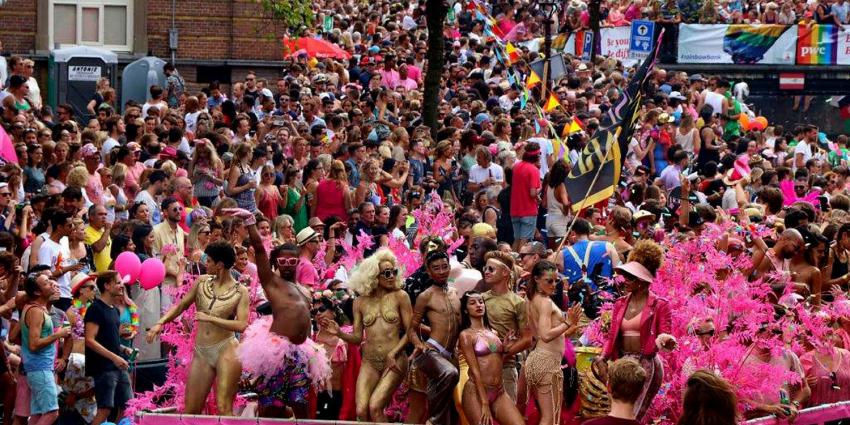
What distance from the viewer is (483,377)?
1184cm

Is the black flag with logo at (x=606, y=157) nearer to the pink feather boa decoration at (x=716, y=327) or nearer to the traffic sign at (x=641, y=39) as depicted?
the pink feather boa decoration at (x=716, y=327)

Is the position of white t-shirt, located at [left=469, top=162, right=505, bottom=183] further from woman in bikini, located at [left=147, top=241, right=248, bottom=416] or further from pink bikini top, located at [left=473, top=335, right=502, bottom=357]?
pink bikini top, located at [left=473, top=335, right=502, bottom=357]

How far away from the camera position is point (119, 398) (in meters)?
13.5

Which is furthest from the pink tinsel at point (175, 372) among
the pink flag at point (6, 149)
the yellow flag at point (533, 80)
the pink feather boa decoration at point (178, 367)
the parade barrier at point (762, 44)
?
the parade barrier at point (762, 44)

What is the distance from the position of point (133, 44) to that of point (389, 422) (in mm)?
18331

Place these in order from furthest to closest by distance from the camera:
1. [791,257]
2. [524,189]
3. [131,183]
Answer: [524,189]
[131,183]
[791,257]

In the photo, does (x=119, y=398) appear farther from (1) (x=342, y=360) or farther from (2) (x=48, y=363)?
(1) (x=342, y=360)

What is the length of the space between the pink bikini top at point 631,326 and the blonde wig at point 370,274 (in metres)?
1.76

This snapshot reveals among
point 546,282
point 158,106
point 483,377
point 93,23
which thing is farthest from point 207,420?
point 93,23

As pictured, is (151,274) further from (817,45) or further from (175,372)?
(817,45)

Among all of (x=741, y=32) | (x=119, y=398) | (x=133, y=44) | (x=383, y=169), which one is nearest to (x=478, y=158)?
(x=383, y=169)

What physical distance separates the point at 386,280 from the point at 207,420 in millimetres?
1647

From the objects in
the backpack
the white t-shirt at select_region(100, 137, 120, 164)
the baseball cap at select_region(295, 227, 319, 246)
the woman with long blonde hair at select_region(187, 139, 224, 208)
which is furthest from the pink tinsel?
the white t-shirt at select_region(100, 137, 120, 164)

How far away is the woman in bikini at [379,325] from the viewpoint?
12.1m
